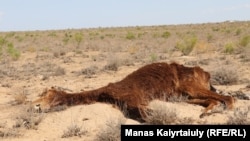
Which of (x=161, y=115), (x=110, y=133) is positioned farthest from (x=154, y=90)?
(x=110, y=133)

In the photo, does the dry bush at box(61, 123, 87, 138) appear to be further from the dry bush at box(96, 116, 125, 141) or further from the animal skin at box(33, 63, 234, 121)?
the animal skin at box(33, 63, 234, 121)

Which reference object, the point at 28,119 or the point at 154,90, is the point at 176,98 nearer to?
the point at 154,90

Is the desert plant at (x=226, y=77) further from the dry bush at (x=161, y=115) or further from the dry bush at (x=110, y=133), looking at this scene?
the dry bush at (x=110, y=133)

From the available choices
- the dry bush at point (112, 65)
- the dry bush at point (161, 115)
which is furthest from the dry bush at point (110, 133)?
the dry bush at point (112, 65)

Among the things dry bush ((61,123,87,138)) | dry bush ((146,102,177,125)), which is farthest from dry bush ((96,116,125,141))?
dry bush ((146,102,177,125))

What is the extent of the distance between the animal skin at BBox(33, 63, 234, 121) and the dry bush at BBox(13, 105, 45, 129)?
0.33 m

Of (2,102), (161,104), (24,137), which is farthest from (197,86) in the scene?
(2,102)

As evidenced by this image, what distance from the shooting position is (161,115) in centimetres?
727

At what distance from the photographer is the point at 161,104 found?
7383mm

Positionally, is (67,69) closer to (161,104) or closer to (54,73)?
(54,73)

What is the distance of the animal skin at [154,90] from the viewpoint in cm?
796

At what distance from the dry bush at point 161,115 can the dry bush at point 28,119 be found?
6.63 feet

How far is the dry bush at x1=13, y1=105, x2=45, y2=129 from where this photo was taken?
795cm

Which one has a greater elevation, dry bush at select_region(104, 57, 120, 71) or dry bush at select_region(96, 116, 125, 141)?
dry bush at select_region(104, 57, 120, 71)
